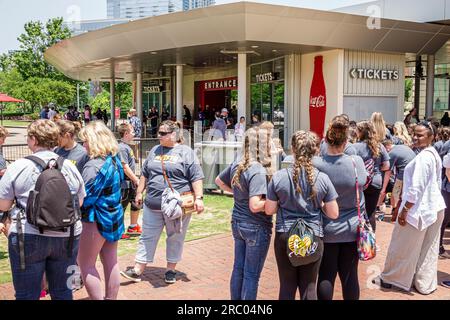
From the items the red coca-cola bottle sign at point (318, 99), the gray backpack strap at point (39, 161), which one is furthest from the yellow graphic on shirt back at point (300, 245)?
the red coca-cola bottle sign at point (318, 99)

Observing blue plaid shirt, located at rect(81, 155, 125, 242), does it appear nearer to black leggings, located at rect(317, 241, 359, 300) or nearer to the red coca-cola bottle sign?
black leggings, located at rect(317, 241, 359, 300)

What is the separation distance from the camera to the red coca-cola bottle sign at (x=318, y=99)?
62.6 ft

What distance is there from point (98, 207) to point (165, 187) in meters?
0.99

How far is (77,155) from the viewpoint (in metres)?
4.76

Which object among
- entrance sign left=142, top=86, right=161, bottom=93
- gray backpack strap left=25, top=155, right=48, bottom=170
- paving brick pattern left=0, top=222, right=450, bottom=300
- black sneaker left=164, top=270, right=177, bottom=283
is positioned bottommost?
paving brick pattern left=0, top=222, right=450, bottom=300

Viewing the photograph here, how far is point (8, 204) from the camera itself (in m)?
3.41

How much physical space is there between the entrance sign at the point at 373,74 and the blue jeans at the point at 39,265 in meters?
16.6

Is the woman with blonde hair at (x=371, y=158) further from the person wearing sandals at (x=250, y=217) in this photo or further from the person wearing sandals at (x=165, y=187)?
the person wearing sandals at (x=250, y=217)

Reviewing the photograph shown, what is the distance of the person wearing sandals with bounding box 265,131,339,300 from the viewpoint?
363 centimetres

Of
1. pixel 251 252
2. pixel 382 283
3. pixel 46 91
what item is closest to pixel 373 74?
pixel 382 283

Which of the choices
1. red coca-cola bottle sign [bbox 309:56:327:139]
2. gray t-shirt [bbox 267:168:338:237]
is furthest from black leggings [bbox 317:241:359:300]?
red coca-cola bottle sign [bbox 309:56:327:139]

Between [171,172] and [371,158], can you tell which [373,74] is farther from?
[171,172]

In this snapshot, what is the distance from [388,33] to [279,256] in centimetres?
1616
